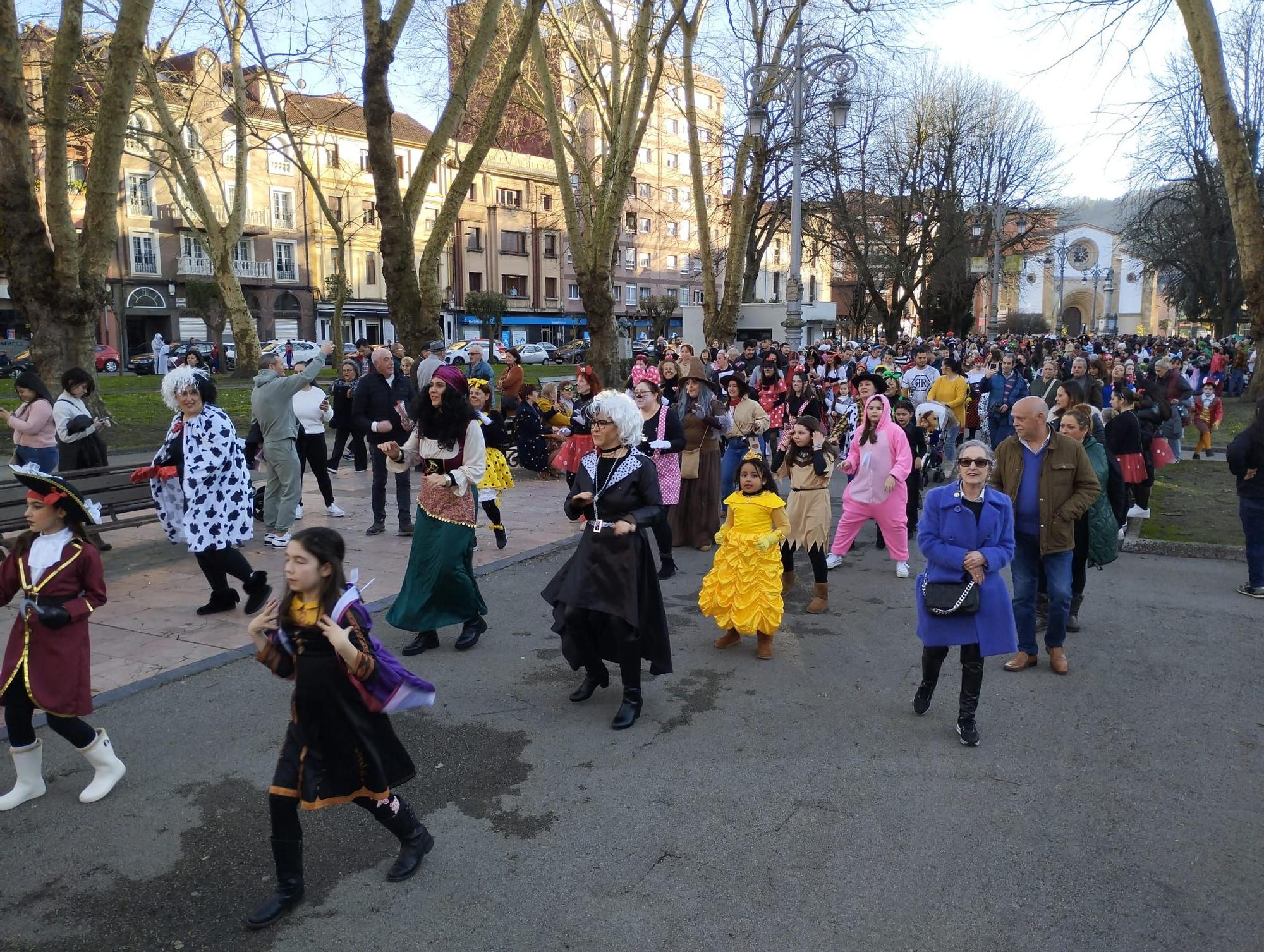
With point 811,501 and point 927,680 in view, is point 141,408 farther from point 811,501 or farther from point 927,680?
point 927,680

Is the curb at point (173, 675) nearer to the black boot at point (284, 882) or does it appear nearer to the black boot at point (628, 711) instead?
the black boot at point (284, 882)

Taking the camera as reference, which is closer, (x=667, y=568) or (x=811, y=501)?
(x=811, y=501)

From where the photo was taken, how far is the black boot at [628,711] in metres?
4.97

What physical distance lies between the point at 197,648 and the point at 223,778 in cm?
205

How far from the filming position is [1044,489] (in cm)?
575

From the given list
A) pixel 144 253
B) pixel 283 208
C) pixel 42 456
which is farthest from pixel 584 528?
pixel 283 208

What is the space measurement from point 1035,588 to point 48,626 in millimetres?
5421

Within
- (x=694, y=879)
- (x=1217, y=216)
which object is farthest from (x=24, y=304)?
(x=1217, y=216)

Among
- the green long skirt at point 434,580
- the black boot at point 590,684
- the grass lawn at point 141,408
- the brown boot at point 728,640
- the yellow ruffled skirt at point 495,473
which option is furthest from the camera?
the grass lawn at point 141,408

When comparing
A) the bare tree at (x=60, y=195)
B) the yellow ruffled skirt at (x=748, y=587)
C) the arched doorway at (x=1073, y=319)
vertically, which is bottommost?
the yellow ruffled skirt at (x=748, y=587)

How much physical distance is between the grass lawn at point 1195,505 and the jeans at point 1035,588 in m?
4.34

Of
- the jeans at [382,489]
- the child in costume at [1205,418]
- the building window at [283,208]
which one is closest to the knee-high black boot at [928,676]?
the jeans at [382,489]

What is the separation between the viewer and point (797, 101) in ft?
58.6

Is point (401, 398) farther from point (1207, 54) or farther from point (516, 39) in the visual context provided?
point (1207, 54)
